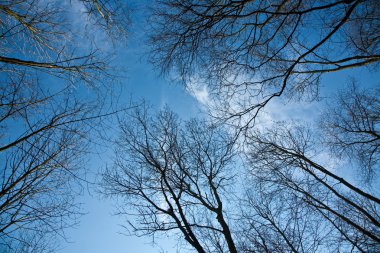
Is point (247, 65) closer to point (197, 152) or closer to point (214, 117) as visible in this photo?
point (214, 117)

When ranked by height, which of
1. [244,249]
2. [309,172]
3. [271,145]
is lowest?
[244,249]

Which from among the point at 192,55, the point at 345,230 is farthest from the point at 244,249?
the point at 192,55

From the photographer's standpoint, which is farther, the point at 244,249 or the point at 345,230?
the point at 244,249

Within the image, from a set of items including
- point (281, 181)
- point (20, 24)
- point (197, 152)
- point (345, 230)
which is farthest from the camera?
point (197, 152)

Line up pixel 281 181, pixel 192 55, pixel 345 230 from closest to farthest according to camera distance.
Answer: pixel 192 55 → pixel 345 230 → pixel 281 181

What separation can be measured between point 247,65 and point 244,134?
139 centimetres

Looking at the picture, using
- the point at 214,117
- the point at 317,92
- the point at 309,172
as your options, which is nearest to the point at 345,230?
the point at 309,172

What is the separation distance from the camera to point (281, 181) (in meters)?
7.37

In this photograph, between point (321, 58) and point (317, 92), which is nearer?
point (321, 58)

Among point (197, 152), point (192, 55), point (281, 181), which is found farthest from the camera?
point (197, 152)

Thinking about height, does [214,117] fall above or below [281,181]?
below

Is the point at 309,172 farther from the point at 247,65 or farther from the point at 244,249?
the point at 247,65

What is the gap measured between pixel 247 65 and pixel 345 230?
21.5 feet

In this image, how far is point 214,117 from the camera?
4598 mm
